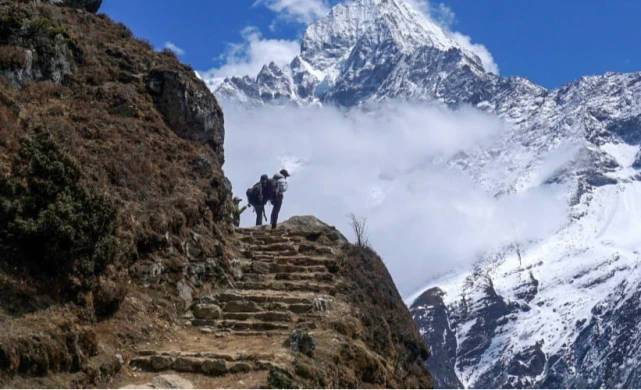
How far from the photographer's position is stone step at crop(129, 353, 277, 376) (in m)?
16.8

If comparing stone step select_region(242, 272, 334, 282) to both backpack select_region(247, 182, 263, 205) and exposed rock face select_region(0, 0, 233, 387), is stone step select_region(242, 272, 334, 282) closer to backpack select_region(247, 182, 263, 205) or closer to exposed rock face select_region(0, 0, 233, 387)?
exposed rock face select_region(0, 0, 233, 387)

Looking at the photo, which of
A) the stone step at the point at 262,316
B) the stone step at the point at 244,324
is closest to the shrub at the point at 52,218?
the stone step at the point at 244,324

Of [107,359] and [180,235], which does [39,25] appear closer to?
[180,235]

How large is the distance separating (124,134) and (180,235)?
3.95m

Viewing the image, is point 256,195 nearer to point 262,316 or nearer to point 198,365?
point 262,316

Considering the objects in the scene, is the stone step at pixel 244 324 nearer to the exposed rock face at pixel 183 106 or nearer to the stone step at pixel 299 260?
the stone step at pixel 299 260

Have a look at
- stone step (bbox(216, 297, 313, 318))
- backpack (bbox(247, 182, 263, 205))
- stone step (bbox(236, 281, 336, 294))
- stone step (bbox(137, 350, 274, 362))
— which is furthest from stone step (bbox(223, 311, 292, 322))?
backpack (bbox(247, 182, 263, 205))

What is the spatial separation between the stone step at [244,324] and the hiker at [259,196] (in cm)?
1223

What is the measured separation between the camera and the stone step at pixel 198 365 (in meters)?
16.8

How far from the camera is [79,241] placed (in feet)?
54.5

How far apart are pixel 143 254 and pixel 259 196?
12.6m

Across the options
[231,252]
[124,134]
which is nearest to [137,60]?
[124,134]

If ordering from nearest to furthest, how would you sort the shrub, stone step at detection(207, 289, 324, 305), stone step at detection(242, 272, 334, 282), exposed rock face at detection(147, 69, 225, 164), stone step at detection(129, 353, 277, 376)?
the shrub
stone step at detection(129, 353, 277, 376)
stone step at detection(207, 289, 324, 305)
stone step at detection(242, 272, 334, 282)
exposed rock face at detection(147, 69, 225, 164)

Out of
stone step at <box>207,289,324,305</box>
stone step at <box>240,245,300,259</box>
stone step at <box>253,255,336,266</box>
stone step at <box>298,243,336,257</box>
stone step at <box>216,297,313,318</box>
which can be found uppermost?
stone step at <box>298,243,336,257</box>
